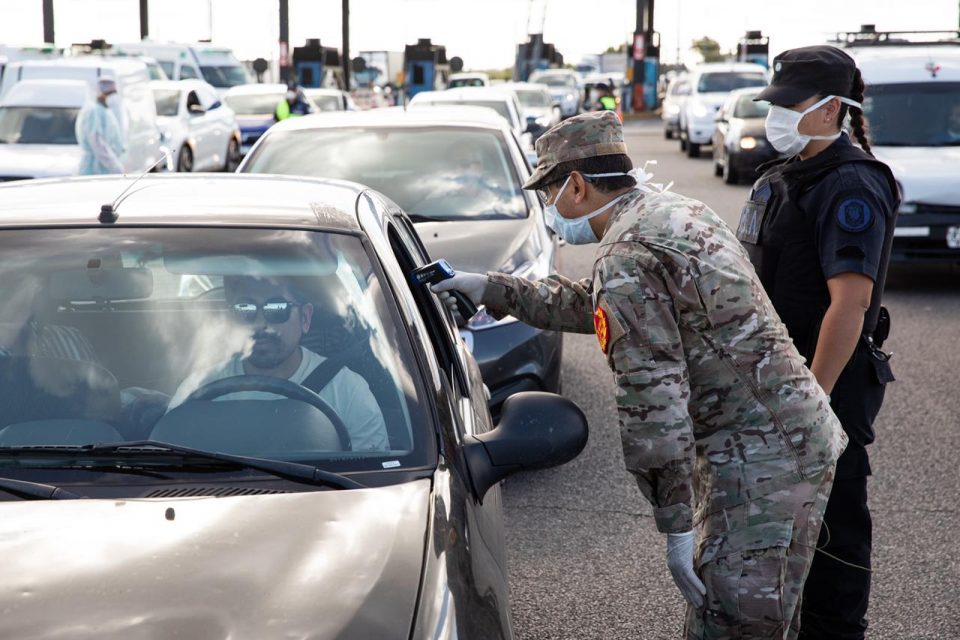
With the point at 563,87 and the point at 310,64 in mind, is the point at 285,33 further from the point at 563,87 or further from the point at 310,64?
the point at 563,87

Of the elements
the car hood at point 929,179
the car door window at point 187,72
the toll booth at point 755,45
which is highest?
the toll booth at point 755,45

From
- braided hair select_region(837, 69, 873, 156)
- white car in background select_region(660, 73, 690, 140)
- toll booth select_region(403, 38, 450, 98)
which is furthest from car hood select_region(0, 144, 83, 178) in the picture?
toll booth select_region(403, 38, 450, 98)

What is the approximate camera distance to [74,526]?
2.43 metres

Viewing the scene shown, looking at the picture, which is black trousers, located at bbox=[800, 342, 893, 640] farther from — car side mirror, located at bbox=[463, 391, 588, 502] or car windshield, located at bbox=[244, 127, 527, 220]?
car windshield, located at bbox=[244, 127, 527, 220]

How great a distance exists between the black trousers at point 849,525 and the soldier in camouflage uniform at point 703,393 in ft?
1.67

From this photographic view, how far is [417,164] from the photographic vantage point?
7.56 metres

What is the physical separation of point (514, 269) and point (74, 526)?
13.4 feet

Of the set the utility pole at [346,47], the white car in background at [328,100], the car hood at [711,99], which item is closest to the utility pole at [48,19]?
the utility pole at [346,47]

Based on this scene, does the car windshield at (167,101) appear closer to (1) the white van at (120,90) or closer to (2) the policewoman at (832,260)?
(1) the white van at (120,90)

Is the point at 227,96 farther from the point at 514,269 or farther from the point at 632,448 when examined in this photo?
the point at 632,448

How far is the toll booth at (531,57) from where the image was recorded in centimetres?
6016

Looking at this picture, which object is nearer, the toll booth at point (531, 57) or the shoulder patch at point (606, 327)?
the shoulder patch at point (606, 327)

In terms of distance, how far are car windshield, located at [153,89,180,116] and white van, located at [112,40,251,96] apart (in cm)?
801

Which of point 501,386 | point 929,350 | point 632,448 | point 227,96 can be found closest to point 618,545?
point 501,386
